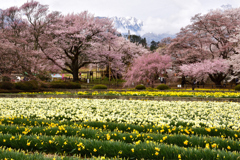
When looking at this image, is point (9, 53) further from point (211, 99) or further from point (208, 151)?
point (208, 151)

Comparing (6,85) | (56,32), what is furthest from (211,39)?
(6,85)

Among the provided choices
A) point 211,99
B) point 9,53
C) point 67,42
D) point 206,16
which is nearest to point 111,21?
point 67,42

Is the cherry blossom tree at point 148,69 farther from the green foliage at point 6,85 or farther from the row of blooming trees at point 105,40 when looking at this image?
the green foliage at point 6,85

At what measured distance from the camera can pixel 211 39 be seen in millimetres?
33344

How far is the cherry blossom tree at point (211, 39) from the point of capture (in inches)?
1209

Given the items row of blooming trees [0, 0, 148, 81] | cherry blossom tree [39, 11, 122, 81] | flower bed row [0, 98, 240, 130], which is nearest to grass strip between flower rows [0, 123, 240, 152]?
flower bed row [0, 98, 240, 130]

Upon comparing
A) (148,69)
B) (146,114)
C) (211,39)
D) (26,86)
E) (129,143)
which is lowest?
(129,143)

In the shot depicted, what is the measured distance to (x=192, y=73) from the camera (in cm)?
2888

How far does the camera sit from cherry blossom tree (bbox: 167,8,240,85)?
3072 cm

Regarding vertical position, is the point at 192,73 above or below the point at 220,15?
below

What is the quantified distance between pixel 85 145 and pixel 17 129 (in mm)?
2604

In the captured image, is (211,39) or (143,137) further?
(211,39)

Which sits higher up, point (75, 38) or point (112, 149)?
point (75, 38)

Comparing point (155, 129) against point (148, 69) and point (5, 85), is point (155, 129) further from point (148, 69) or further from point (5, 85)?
point (148, 69)
